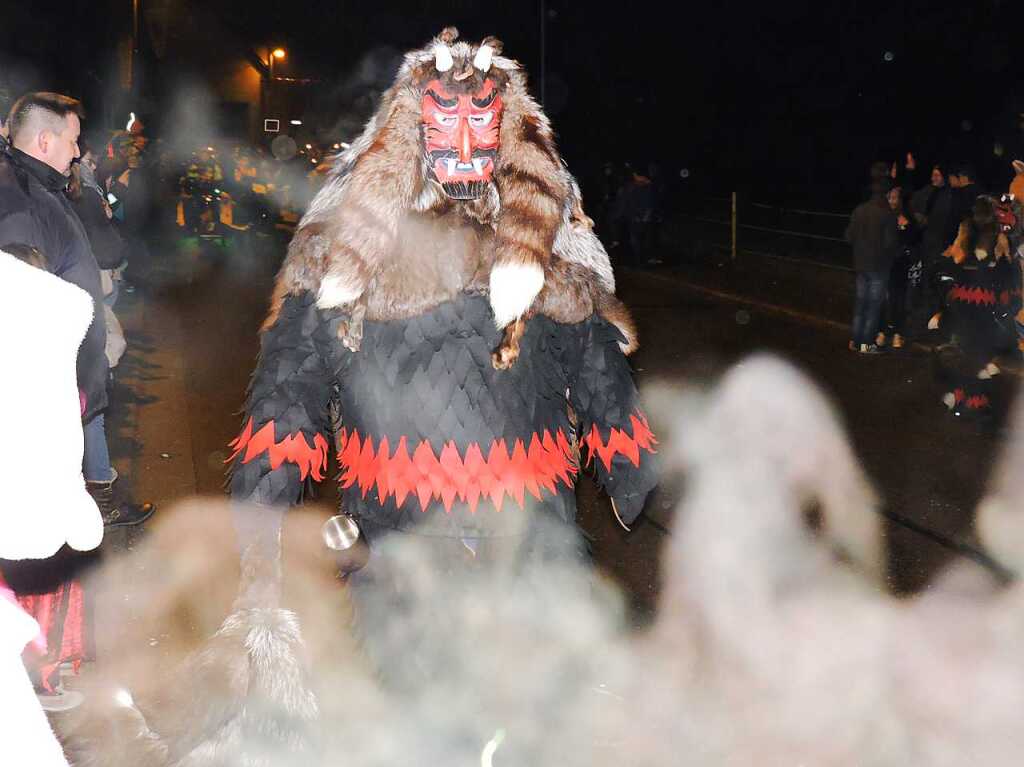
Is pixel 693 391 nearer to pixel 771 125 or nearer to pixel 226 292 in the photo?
pixel 226 292

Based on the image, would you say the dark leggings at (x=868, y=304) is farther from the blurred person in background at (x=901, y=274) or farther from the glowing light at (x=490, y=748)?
the glowing light at (x=490, y=748)

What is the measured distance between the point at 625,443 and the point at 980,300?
21.8 ft

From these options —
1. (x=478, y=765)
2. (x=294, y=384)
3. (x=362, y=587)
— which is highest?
(x=294, y=384)

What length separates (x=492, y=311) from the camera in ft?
9.84

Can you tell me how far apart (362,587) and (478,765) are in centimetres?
56

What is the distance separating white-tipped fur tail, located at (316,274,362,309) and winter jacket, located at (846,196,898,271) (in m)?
9.78

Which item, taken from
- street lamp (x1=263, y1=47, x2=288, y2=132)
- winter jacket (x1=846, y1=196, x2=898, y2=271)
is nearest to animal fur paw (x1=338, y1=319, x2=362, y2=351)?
winter jacket (x1=846, y1=196, x2=898, y2=271)

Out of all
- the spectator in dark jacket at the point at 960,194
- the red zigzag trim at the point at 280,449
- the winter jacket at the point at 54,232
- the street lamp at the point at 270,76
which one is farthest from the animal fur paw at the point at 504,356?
the street lamp at the point at 270,76

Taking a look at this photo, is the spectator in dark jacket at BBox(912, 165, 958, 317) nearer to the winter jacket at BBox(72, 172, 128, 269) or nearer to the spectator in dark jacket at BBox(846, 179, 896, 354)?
the spectator in dark jacket at BBox(846, 179, 896, 354)

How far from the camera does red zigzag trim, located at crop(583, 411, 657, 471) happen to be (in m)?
3.20

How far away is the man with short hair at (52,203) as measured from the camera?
4578 mm

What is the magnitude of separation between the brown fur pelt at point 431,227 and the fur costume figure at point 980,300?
20.9 ft

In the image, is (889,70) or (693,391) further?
(889,70)

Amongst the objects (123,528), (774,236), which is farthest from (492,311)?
(774,236)
